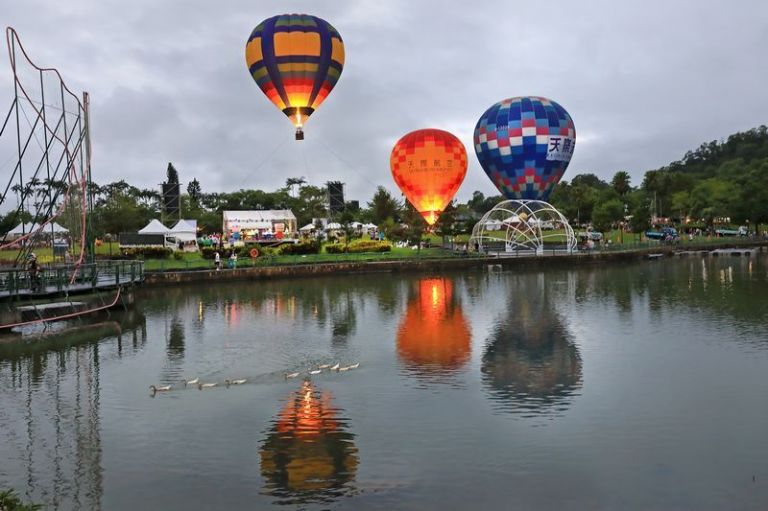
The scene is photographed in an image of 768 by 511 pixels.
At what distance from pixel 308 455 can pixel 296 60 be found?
45843 mm

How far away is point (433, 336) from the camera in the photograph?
91.0 ft

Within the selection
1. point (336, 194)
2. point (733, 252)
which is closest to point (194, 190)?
point (336, 194)

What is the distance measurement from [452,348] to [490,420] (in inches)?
352

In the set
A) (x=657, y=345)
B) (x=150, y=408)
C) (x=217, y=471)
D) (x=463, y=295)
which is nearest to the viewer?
(x=217, y=471)

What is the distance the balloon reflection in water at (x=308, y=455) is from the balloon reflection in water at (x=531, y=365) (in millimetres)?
4292

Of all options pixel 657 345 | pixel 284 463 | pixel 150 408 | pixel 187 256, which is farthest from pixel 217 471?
pixel 187 256

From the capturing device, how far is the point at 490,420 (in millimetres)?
16172

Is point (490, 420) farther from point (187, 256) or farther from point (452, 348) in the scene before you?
point (187, 256)

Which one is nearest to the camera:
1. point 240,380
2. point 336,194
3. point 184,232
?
point 240,380

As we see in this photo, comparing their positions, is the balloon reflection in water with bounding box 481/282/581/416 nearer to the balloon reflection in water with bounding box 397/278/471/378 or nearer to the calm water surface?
the calm water surface

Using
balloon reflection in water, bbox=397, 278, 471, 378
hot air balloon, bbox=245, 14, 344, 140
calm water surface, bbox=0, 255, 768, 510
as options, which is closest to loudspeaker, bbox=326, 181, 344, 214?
hot air balloon, bbox=245, 14, 344, 140

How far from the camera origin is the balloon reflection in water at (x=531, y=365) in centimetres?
1781

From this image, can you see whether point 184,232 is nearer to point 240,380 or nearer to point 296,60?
point 296,60

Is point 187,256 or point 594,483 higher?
point 187,256
